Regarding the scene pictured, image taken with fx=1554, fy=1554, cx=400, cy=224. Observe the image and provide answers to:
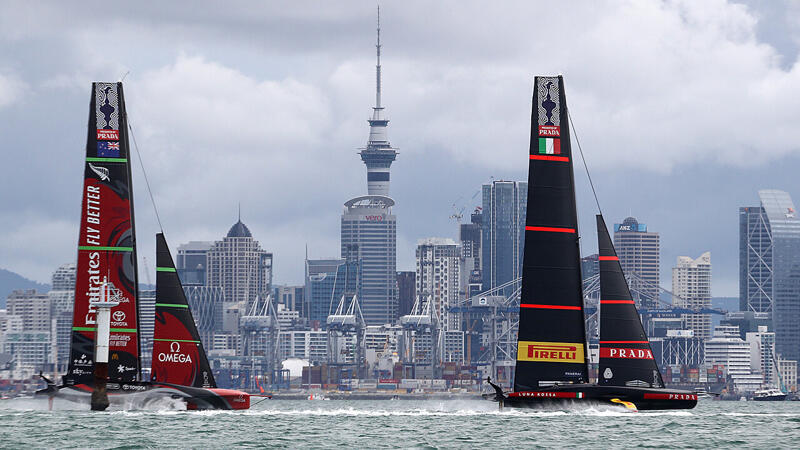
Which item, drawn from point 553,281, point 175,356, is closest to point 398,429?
point 553,281

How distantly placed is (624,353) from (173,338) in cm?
1408

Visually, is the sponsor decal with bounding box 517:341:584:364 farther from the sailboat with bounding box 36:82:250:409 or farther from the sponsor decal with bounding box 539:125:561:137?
the sailboat with bounding box 36:82:250:409

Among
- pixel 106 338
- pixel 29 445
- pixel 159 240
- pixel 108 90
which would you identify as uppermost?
pixel 108 90

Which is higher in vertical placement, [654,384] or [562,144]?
[562,144]

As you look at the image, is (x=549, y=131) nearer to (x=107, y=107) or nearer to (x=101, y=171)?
(x=107, y=107)

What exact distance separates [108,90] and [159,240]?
522 cm

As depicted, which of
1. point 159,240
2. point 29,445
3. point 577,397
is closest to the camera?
point 29,445

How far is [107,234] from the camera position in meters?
47.5

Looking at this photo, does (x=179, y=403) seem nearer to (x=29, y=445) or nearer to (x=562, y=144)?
(x=29, y=445)

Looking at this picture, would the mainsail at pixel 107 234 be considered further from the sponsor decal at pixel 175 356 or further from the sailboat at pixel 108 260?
the sponsor decal at pixel 175 356

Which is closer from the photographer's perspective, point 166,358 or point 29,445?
point 29,445

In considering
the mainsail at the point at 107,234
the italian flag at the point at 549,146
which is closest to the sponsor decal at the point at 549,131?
the italian flag at the point at 549,146

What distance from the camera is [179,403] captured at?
48531 millimetres

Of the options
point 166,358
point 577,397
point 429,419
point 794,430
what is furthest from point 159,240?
point 794,430
